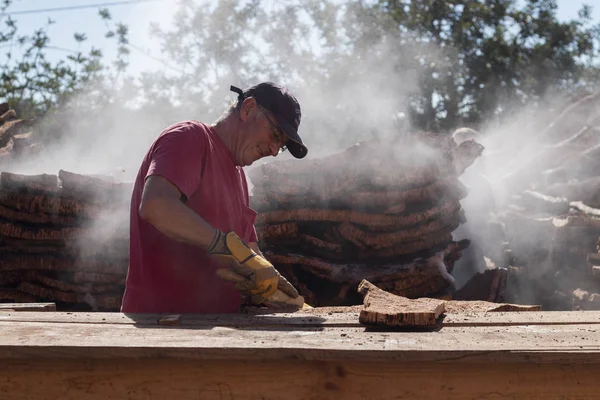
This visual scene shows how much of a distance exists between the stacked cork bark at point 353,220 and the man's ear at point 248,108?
7.22 ft

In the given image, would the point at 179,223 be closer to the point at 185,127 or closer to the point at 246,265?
the point at 246,265

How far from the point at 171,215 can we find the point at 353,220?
281 centimetres

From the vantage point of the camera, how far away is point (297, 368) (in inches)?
80.1

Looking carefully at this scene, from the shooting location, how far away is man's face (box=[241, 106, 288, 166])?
3287mm

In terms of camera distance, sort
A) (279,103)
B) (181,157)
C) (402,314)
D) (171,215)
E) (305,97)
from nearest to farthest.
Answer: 1. (402,314)
2. (171,215)
3. (181,157)
4. (279,103)
5. (305,97)

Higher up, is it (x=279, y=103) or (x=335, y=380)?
(x=279, y=103)

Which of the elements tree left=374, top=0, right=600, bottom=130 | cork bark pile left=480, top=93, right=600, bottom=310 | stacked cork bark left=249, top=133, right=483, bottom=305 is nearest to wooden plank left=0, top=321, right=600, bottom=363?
stacked cork bark left=249, top=133, right=483, bottom=305

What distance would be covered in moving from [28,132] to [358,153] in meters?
3.83

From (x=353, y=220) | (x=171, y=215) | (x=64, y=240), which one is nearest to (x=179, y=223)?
(x=171, y=215)

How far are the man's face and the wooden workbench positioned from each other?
1348 mm

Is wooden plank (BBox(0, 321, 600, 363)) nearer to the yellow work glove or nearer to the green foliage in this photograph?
the yellow work glove

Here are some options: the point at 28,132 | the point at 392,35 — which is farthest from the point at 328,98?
the point at 28,132

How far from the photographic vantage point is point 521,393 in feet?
6.61

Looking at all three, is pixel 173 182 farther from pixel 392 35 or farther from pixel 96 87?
pixel 392 35
